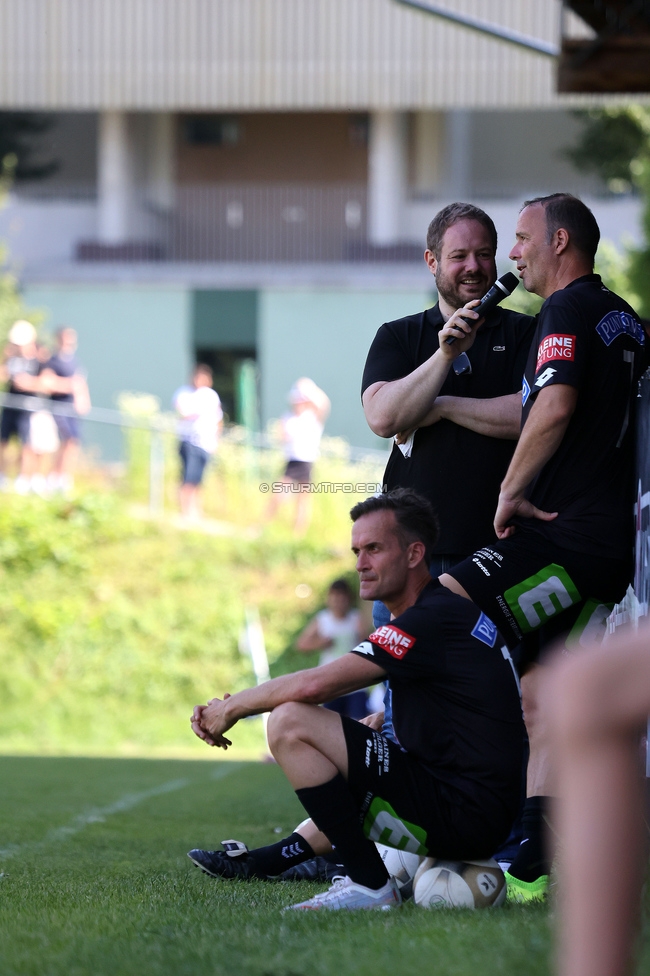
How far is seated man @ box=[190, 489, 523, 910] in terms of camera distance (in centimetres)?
402

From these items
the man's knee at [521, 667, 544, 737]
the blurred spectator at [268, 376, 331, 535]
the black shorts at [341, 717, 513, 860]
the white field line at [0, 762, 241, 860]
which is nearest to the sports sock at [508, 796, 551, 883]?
the man's knee at [521, 667, 544, 737]

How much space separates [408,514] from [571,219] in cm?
131

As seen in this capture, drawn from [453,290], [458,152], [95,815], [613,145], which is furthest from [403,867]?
[458,152]

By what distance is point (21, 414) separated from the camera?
18469 millimetres

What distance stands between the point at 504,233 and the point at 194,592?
41.1 feet

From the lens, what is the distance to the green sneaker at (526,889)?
14.3ft

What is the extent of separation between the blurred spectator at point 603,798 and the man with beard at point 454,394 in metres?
3.21

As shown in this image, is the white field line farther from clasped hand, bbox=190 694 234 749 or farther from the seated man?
the seated man

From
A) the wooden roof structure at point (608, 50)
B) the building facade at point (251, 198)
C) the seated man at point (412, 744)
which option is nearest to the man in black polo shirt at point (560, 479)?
the seated man at point (412, 744)

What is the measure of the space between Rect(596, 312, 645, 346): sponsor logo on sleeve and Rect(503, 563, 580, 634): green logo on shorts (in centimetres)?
84

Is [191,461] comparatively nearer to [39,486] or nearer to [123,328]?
[39,486]

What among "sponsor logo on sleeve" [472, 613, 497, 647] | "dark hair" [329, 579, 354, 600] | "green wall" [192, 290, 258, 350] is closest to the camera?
"sponsor logo on sleeve" [472, 613, 497, 647]

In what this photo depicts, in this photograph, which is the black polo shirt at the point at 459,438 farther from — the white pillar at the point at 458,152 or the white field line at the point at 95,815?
the white pillar at the point at 458,152

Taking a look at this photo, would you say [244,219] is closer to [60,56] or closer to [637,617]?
[60,56]
